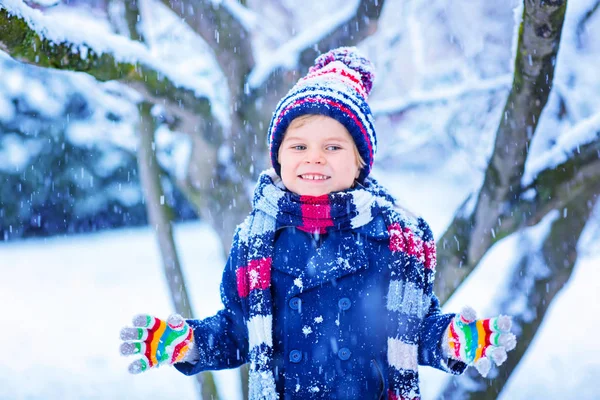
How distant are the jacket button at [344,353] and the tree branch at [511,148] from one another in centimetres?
68

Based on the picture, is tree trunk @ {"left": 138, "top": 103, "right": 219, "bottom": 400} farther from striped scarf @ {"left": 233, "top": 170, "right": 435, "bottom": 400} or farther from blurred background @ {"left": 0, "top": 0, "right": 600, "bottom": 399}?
striped scarf @ {"left": 233, "top": 170, "right": 435, "bottom": 400}

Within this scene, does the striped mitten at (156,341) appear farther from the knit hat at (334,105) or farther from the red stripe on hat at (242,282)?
the knit hat at (334,105)

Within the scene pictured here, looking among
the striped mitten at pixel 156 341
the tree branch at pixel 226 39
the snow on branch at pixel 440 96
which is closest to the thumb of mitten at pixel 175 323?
the striped mitten at pixel 156 341

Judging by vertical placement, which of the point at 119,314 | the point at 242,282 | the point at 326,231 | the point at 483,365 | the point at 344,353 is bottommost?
the point at 483,365

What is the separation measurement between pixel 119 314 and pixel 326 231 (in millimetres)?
5600

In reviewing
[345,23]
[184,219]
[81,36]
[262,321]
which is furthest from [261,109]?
[184,219]

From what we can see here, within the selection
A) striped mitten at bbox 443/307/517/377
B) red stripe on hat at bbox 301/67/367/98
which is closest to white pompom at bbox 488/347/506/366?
striped mitten at bbox 443/307/517/377

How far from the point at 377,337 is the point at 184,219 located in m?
10.3

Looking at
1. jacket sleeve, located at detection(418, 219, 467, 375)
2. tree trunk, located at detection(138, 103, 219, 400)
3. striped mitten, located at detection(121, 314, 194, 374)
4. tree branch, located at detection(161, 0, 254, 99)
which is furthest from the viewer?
tree trunk, located at detection(138, 103, 219, 400)

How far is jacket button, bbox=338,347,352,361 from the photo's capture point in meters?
1.73

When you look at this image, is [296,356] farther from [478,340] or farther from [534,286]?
[534,286]

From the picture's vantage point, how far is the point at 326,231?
5.97ft

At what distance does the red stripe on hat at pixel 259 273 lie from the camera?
70.3 inches

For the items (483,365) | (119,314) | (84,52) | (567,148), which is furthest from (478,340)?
(119,314)
